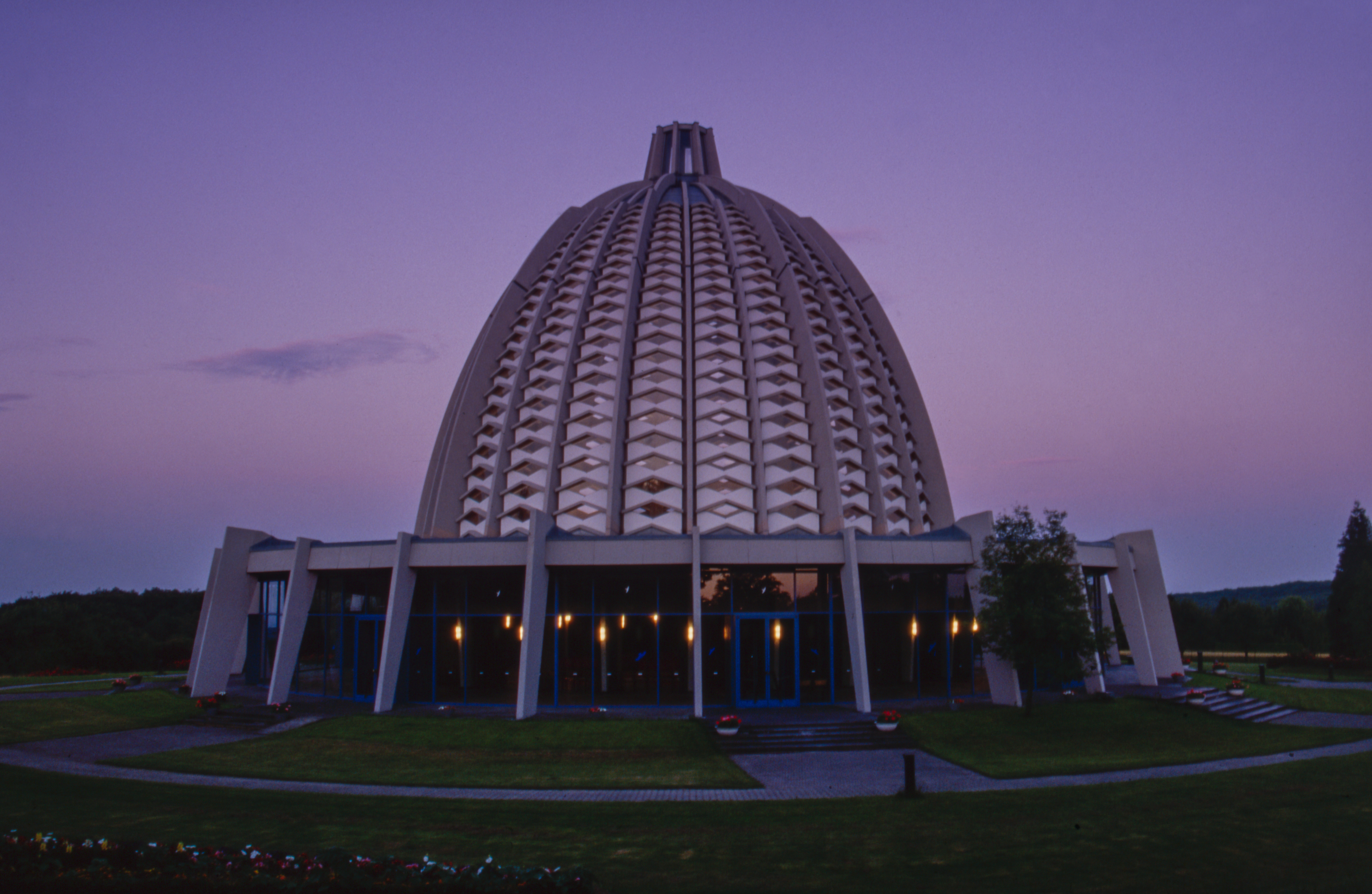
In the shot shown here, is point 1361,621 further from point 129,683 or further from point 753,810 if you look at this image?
point 129,683

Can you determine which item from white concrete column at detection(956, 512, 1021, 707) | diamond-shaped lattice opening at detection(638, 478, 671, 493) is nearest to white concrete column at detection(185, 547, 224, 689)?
diamond-shaped lattice opening at detection(638, 478, 671, 493)

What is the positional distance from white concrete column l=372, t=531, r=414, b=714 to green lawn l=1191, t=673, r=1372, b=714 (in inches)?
1167

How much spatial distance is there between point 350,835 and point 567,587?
53.1 ft

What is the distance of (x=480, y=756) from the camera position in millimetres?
21281

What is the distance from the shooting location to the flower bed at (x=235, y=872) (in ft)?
30.1

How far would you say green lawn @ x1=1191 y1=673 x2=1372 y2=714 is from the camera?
92.4 ft

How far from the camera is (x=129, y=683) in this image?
116 ft

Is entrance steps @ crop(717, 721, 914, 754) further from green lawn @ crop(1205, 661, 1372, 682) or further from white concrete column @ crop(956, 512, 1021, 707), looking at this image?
green lawn @ crop(1205, 661, 1372, 682)

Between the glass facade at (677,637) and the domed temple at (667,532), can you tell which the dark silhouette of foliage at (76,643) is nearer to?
the domed temple at (667,532)

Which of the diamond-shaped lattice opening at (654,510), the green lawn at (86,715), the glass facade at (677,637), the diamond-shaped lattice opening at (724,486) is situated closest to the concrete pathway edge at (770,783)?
the green lawn at (86,715)

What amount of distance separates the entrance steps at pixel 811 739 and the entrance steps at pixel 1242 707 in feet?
37.1

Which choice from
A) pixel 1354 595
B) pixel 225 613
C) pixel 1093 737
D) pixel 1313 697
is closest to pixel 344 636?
pixel 225 613

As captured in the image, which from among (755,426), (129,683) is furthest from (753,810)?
(129,683)

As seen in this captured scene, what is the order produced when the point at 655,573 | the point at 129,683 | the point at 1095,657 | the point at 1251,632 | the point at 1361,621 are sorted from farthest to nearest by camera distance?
the point at 1251,632 → the point at 1361,621 → the point at 129,683 → the point at 655,573 → the point at 1095,657
